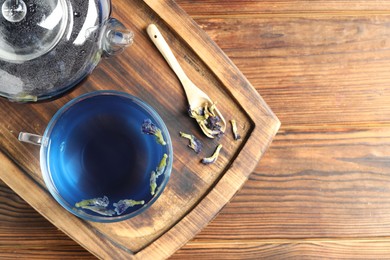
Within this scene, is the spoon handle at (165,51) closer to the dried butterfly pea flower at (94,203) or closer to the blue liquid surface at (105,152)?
the blue liquid surface at (105,152)

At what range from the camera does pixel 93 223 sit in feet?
2.20

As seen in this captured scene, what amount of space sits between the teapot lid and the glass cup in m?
0.10

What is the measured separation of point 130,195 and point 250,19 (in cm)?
36

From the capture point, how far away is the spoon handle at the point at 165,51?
0.67 metres

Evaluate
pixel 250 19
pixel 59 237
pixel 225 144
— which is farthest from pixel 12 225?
pixel 250 19

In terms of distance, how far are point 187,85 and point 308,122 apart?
0.25 m

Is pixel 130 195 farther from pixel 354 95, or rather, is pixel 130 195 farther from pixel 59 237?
pixel 354 95

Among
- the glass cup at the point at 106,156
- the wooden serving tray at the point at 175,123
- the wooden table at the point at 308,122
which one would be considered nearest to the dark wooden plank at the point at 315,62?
the wooden table at the point at 308,122

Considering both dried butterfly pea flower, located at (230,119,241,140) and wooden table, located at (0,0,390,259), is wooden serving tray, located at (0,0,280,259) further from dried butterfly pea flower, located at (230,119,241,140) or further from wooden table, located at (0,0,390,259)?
wooden table, located at (0,0,390,259)

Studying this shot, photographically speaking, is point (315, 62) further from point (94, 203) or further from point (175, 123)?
point (94, 203)

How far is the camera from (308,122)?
838 millimetres

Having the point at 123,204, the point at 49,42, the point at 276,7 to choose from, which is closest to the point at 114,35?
the point at 49,42

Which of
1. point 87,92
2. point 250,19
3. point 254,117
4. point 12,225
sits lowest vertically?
point 12,225

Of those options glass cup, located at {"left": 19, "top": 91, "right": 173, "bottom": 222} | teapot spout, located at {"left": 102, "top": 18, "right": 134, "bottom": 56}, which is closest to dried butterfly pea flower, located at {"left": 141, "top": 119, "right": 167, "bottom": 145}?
glass cup, located at {"left": 19, "top": 91, "right": 173, "bottom": 222}
